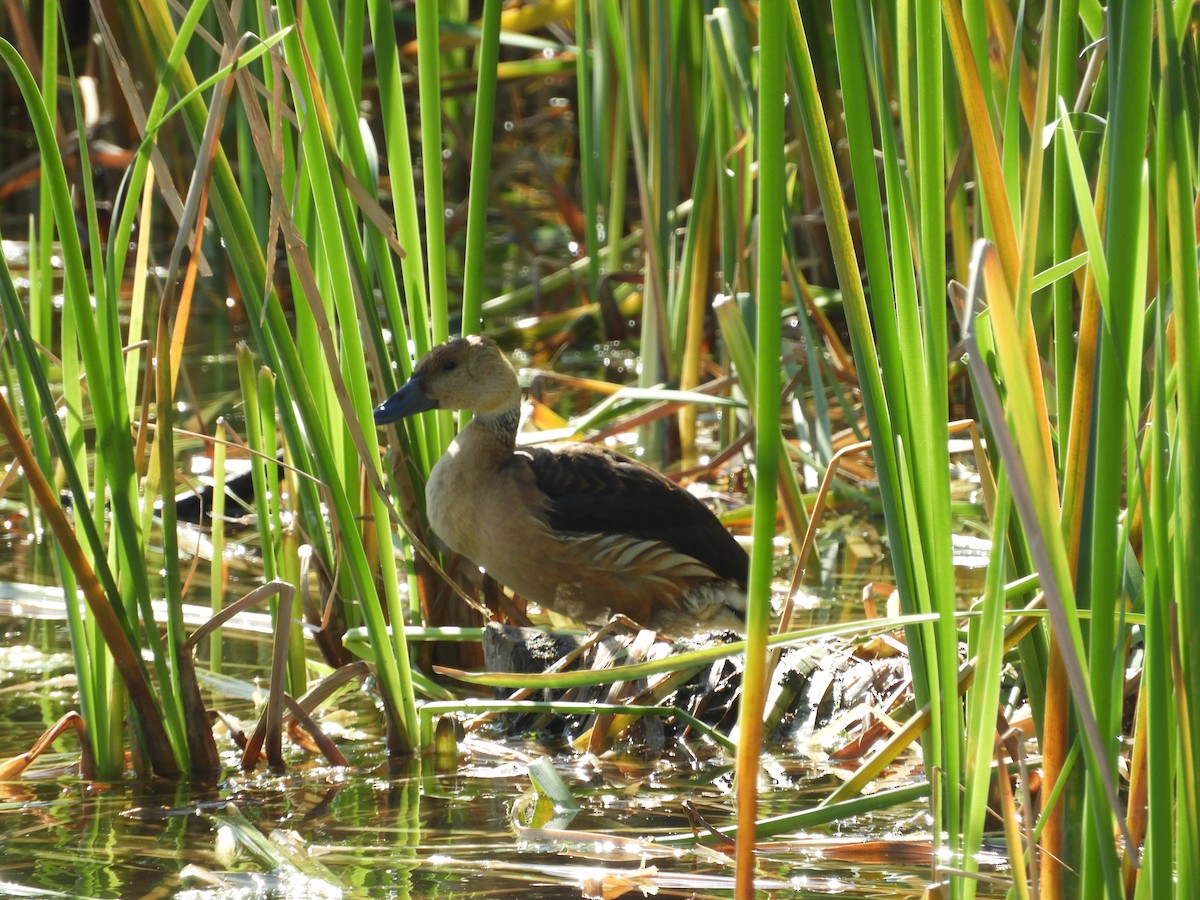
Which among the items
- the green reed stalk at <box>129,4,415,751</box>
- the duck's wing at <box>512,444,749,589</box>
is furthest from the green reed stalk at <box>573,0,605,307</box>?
the green reed stalk at <box>129,4,415,751</box>

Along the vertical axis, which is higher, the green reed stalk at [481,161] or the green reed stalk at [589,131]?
the green reed stalk at [589,131]

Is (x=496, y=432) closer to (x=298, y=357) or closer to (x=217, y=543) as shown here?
(x=217, y=543)

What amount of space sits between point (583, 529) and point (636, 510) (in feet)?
0.49

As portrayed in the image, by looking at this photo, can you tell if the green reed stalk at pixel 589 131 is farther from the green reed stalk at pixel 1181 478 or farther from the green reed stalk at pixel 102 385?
the green reed stalk at pixel 1181 478

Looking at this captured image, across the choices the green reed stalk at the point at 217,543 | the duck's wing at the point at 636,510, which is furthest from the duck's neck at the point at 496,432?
the green reed stalk at the point at 217,543

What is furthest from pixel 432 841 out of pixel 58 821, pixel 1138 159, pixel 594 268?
pixel 594 268

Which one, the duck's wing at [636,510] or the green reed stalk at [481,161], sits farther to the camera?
the duck's wing at [636,510]

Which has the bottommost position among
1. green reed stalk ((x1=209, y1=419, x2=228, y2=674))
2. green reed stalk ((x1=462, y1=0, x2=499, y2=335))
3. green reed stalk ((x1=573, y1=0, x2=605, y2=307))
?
green reed stalk ((x1=209, y1=419, x2=228, y2=674))

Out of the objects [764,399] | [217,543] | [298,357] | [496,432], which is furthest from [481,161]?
[764,399]

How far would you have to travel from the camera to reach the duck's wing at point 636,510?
150 inches

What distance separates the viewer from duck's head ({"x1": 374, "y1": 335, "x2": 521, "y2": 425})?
127 inches

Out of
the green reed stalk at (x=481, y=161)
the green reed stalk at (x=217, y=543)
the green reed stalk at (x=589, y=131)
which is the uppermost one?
the green reed stalk at (x=589, y=131)

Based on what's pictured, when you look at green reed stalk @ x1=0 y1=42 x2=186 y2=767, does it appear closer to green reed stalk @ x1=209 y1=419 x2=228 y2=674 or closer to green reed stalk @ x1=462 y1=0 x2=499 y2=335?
green reed stalk @ x1=209 y1=419 x2=228 y2=674

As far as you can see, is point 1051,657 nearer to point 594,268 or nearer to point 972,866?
point 972,866
